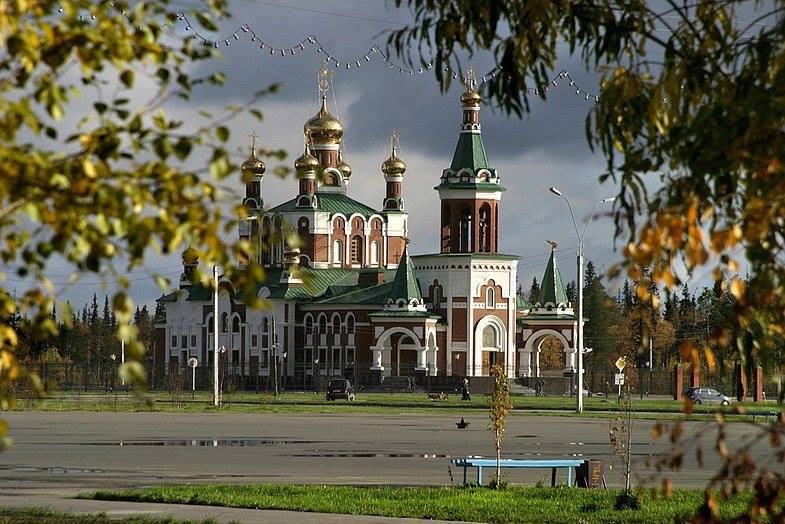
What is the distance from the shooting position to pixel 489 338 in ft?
340

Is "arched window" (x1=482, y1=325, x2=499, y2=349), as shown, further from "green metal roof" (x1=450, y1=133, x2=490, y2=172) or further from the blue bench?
the blue bench

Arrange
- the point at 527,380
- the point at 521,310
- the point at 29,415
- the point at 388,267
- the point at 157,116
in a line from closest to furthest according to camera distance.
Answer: the point at 157,116
the point at 29,415
the point at 527,380
the point at 521,310
the point at 388,267

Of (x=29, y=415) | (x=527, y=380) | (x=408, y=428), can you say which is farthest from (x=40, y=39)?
(x=527, y=380)

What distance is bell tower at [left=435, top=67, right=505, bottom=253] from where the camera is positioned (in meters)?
103

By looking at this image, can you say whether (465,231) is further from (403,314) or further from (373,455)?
(373,455)

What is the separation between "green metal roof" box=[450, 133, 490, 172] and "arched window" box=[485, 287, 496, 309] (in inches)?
328

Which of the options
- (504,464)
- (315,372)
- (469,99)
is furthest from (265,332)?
(504,464)

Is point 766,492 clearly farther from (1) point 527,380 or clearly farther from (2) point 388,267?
(2) point 388,267

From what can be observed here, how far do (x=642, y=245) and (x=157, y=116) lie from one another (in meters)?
2.35

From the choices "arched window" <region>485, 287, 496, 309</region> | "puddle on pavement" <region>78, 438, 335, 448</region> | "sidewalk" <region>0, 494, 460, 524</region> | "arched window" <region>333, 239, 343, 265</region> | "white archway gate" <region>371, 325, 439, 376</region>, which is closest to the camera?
"sidewalk" <region>0, 494, 460, 524</region>

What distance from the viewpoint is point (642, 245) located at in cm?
709

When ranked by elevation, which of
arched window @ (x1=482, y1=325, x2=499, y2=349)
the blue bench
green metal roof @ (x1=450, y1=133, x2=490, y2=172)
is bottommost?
the blue bench

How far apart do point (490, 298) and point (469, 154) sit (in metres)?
9.87

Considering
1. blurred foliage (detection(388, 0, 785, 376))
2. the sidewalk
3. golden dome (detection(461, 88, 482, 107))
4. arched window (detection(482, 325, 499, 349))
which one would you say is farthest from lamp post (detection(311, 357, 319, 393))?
blurred foliage (detection(388, 0, 785, 376))
